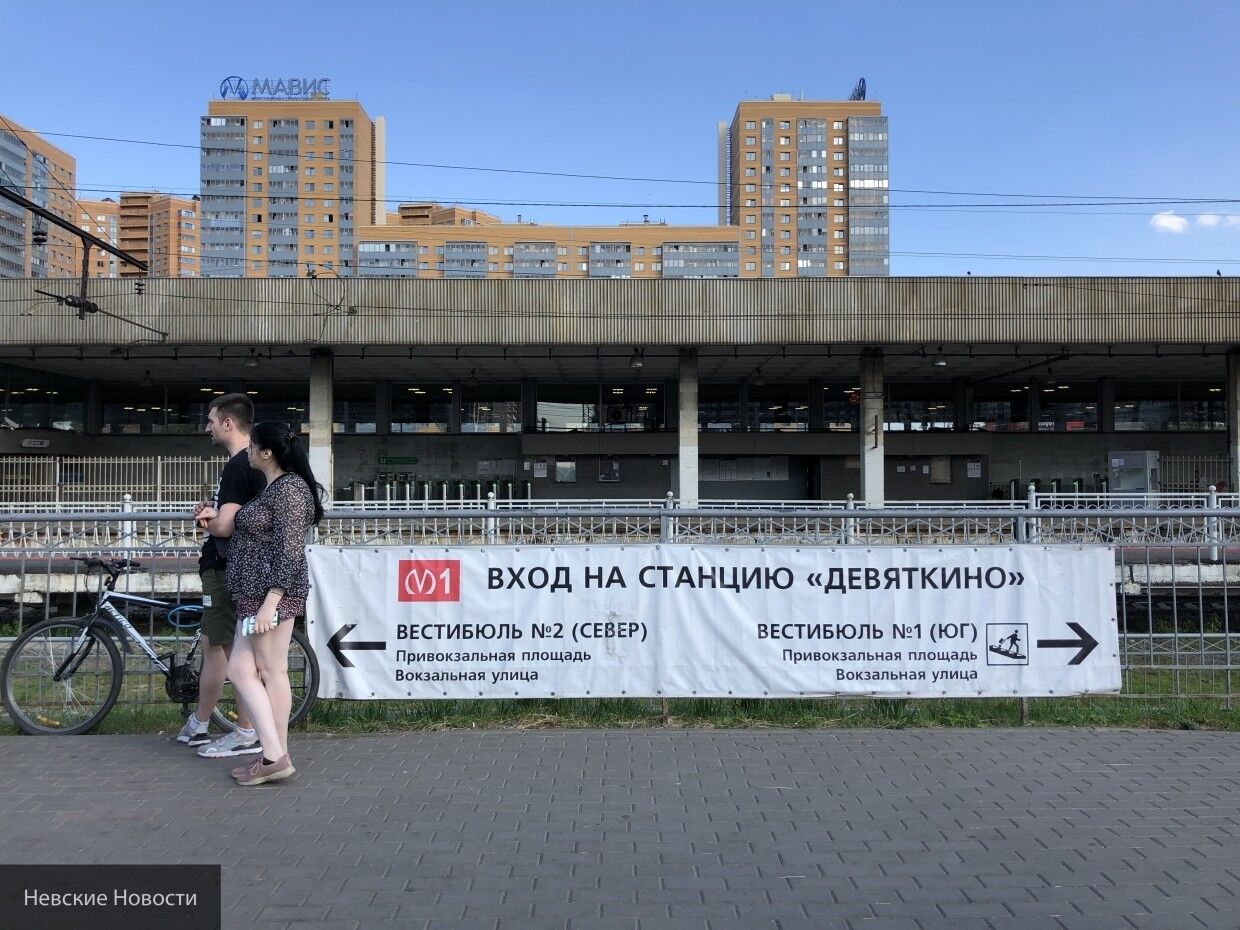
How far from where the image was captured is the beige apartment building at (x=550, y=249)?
12750 centimetres

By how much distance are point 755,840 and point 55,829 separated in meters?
3.25

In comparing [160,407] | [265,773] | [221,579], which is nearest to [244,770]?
[265,773]

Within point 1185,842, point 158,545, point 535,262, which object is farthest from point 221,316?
point 535,262

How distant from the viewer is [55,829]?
4.84m

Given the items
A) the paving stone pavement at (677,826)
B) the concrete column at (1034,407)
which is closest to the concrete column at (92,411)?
the concrete column at (1034,407)

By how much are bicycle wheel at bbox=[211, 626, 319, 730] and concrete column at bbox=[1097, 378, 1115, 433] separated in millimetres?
40730

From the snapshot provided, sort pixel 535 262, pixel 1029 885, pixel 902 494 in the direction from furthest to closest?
pixel 535 262 < pixel 902 494 < pixel 1029 885

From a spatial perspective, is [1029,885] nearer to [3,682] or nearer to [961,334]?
[3,682]

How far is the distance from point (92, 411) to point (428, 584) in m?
40.4

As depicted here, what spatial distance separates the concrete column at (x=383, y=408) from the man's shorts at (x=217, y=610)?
1429 inches

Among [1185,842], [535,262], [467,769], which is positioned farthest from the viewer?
[535,262]

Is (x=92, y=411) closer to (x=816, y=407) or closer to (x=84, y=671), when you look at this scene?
(x=816, y=407)

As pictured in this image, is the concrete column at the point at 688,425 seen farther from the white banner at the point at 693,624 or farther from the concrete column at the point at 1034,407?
the white banner at the point at 693,624

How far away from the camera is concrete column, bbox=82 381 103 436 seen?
137ft
